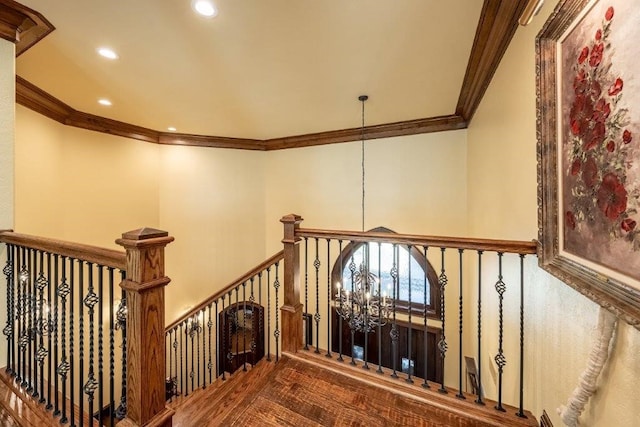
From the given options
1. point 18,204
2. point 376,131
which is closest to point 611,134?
point 376,131

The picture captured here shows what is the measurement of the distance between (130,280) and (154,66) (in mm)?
2715

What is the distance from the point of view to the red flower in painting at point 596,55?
940 mm

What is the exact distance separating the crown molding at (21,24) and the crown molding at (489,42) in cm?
351

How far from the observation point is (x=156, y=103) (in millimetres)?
3881

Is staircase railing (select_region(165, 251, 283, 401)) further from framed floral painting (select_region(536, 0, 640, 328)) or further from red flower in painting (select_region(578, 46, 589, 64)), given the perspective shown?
red flower in painting (select_region(578, 46, 589, 64))

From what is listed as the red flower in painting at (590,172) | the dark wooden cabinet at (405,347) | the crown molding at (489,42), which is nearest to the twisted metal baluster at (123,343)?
the red flower in painting at (590,172)

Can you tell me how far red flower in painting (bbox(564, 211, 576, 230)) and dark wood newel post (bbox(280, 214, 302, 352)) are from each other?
5.68 ft

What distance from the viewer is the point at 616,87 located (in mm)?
875

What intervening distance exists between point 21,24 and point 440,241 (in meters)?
3.67

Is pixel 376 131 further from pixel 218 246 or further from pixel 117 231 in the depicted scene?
pixel 117 231

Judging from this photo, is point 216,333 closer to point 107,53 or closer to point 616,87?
point 107,53

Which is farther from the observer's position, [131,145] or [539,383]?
[131,145]

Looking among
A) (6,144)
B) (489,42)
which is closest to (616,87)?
(489,42)

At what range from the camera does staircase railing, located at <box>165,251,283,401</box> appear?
304 centimetres
